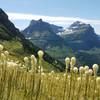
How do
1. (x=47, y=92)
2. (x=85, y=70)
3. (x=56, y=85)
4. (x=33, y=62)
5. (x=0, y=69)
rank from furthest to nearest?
(x=56, y=85)
(x=47, y=92)
(x=0, y=69)
(x=85, y=70)
(x=33, y=62)

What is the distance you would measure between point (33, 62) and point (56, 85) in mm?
6053

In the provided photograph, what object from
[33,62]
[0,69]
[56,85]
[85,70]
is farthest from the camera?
[56,85]

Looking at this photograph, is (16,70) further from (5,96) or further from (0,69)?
(5,96)

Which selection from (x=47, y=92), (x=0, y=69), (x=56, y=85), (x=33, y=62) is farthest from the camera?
(x=56, y=85)

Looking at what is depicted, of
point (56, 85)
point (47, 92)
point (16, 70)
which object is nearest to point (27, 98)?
point (16, 70)

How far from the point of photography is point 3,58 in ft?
42.3

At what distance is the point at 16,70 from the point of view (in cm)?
1408

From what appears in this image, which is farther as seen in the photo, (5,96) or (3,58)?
(3,58)

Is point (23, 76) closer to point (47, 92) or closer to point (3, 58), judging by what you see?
point (47, 92)

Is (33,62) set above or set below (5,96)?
above

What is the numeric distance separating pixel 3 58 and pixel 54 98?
96.6 inches

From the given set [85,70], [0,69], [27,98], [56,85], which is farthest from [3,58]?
[56,85]

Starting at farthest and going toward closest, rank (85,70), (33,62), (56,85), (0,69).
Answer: (56,85)
(0,69)
(85,70)
(33,62)

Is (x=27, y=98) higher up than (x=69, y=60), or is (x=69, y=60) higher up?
(x=69, y=60)
